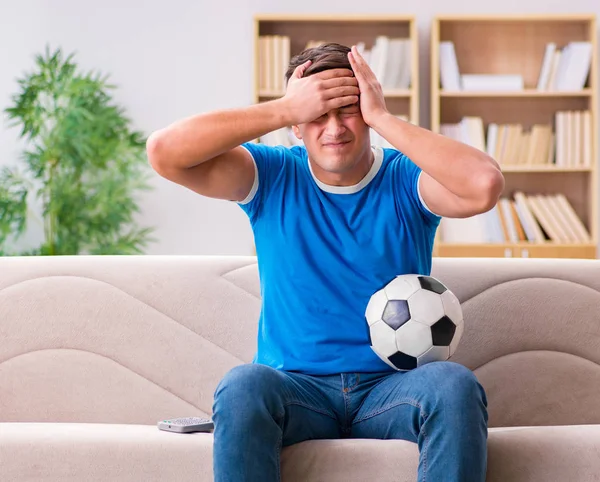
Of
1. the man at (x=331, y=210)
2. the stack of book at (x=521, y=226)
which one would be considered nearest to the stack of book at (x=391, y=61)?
the stack of book at (x=521, y=226)

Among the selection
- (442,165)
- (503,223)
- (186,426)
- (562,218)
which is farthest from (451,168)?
(562,218)

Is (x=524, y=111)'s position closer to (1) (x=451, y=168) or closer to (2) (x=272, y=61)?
(2) (x=272, y=61)

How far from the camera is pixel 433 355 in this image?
1679mm

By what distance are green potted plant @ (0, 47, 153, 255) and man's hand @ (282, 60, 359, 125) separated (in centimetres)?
256

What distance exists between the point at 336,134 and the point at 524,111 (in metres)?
3.15

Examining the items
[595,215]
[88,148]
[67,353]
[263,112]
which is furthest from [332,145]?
[595,215]

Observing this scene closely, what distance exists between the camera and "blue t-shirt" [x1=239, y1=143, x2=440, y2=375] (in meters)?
1.73

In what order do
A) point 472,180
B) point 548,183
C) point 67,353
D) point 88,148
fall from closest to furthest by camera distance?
point 472,180, point 67,353, point 88,148, point 548,183

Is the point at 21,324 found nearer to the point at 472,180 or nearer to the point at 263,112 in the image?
the point at 263,112

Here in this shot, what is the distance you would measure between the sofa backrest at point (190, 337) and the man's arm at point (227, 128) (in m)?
0.44

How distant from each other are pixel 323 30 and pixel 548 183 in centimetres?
155

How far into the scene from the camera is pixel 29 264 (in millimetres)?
2193

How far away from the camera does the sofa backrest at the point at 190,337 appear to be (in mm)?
2082

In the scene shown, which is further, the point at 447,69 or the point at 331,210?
the point at 447,69
